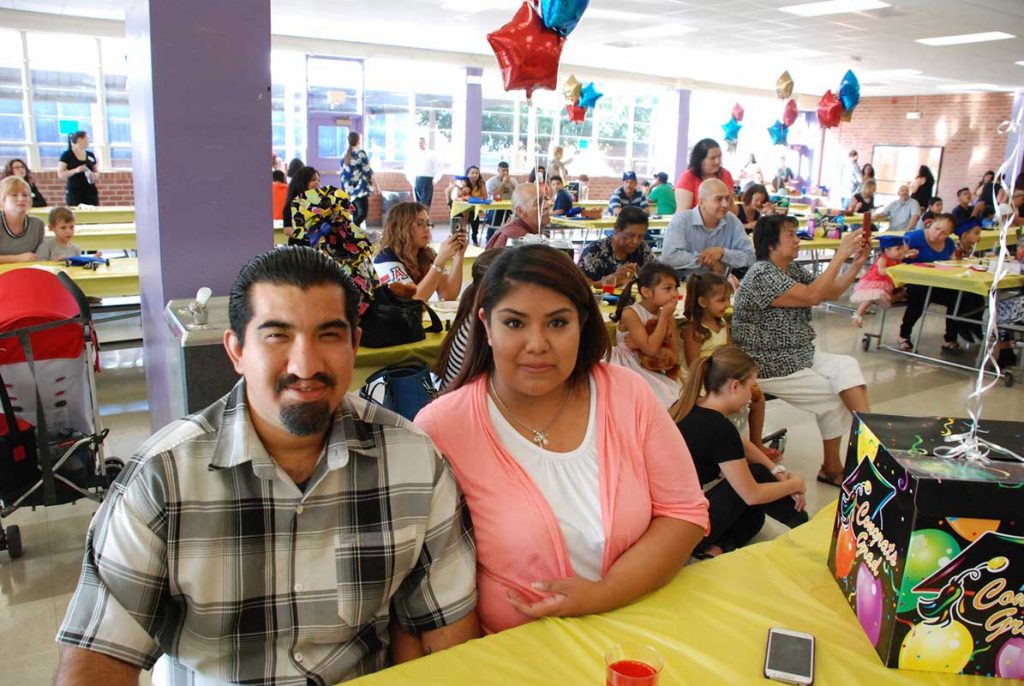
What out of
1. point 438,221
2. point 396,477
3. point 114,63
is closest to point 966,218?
point 438,221

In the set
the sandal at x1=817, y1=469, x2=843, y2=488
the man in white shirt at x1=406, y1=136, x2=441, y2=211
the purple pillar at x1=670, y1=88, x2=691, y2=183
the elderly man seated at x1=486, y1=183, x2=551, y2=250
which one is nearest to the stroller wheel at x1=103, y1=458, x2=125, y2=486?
the elderly man seated at x1=486, y1=183, x2=551, y2=250

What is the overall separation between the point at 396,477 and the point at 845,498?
85 cm

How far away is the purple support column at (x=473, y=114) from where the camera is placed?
556 inches

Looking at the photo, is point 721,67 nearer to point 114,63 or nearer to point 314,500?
point 114,63

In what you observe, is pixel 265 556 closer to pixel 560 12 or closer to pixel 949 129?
pixel 560 12

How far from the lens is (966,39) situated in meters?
9.88

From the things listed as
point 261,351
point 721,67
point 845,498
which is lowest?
point 845,498

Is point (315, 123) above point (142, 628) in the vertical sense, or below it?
above

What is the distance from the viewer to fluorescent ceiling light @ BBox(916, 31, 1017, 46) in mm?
9445

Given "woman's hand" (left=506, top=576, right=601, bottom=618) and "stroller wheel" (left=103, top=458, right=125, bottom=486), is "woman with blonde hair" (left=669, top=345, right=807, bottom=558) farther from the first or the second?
"stroller wheel" (left=103, top=458, right=125, bottom=486)

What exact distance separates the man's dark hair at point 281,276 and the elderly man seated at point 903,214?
10.1 m

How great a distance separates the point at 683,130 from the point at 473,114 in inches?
218

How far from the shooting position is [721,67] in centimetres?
1427

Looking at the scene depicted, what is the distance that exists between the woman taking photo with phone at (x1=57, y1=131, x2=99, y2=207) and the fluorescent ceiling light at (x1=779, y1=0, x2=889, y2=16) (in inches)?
316
